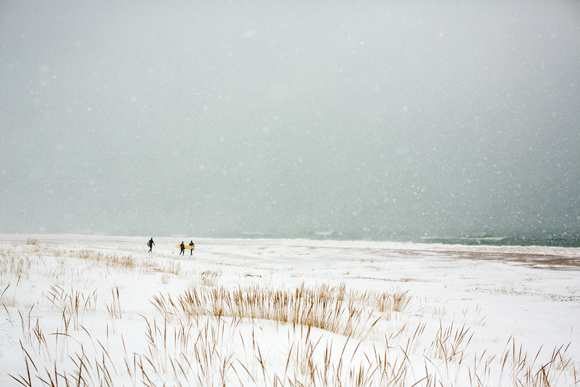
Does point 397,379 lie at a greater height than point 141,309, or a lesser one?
greater

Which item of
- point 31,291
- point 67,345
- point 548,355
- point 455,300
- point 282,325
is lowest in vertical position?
point 455,300

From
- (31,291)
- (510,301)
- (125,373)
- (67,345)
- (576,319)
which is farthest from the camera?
(510,301)

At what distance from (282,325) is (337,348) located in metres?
0.67

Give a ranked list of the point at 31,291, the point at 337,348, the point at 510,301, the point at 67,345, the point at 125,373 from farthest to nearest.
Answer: the point at 510,301 → the point at 31,291 → the point at 337,348 → the point at 67,345 → the point at 125,373

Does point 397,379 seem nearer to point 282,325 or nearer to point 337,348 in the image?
point 337,348

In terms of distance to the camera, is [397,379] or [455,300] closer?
[397,379]

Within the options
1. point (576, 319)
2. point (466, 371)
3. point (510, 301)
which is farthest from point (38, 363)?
point (510, 301)

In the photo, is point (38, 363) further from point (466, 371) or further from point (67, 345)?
point (466, 371)

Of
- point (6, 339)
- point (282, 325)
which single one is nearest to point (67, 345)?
point (6, 339)

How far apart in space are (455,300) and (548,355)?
435 cm

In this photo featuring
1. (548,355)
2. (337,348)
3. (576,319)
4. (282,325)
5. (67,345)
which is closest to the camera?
(67,345)

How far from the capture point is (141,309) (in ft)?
11.1

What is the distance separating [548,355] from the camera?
10.7 feet

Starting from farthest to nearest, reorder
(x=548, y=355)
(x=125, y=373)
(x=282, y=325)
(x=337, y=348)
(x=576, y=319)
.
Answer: (x=576, y=319) → (x=548, y=355) → (x=282, y=325) → (x=337, y=348) → (x=125, y=373)
